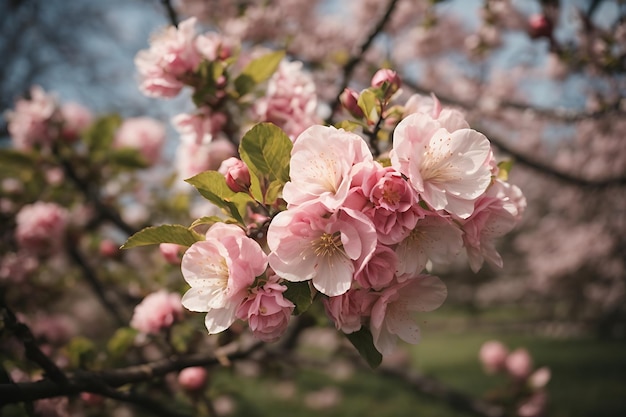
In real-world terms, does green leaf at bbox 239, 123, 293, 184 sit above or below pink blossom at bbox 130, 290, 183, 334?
above

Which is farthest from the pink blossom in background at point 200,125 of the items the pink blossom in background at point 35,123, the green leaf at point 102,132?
the pink blossom in background at point 35,123

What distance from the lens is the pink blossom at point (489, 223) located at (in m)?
0.86

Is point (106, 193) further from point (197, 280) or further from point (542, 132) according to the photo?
point (542, 132)

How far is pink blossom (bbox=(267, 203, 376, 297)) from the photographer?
743 mm

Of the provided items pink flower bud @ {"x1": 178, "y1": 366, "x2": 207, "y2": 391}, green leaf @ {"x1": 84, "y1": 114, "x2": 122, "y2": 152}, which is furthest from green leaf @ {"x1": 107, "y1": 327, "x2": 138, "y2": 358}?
green leaf @ {"x1": 84, "y1": 114, "x2": 122, "y2": 152}

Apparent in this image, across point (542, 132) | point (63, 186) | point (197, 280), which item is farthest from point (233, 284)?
point (542, 132)

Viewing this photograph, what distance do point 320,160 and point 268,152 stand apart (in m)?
0.14

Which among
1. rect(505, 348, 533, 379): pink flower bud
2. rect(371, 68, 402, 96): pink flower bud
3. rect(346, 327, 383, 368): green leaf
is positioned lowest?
rect(505, 348, 533, 379): pink flower bud

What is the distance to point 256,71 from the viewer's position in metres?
1.33

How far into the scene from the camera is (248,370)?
21.1ft

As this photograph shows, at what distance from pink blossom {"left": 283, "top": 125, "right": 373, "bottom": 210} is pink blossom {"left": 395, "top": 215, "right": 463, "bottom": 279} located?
0.55 feet

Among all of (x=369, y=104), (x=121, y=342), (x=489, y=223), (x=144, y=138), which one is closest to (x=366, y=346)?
(x=489, y=223)

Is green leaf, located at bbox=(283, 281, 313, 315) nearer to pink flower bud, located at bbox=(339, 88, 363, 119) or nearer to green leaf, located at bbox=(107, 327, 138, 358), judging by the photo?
pink flower bud, located at bbox=(339, 88, 363, 119)

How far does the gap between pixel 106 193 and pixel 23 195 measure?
0.42 m
